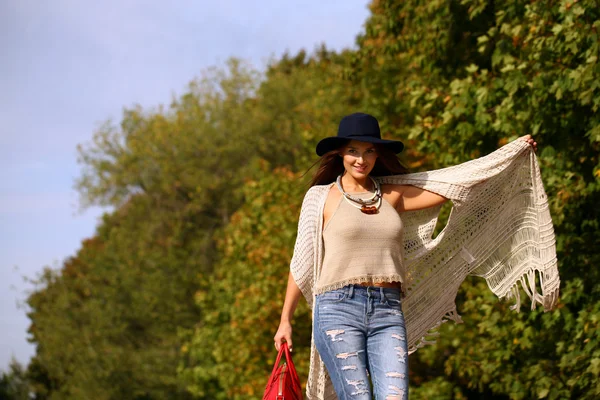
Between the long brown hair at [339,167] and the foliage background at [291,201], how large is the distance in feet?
9.85

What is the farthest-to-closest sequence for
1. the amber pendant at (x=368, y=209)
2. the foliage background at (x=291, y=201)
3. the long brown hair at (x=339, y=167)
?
the foliage background at (x=291, y=201), the long brown hair at (x=339, y=167), the amber pendant at (x=368, y=209)

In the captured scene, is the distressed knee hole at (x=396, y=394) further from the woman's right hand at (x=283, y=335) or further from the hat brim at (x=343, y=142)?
the hat brim at (x=343, y=142)

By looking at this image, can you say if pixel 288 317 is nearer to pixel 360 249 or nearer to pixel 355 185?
pixel 360 249

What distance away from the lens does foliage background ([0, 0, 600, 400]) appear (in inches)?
346

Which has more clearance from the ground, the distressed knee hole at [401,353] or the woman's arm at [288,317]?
the woman's arm at [288,317]

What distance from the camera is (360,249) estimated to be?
5051 mm

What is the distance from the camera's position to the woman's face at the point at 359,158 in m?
5.23

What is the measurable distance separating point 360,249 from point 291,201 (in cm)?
1466

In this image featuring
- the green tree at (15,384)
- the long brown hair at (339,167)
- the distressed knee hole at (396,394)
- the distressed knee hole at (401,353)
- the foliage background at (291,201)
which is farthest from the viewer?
the green tree at (15,384)

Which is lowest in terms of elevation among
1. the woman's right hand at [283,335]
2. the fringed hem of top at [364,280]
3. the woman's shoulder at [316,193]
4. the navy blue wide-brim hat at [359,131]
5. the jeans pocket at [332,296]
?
the woman's right hand at [283,335]

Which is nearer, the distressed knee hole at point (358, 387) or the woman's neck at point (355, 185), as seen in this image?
the distressed knee hole at point (358, 387)

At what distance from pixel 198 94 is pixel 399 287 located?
32520 mm

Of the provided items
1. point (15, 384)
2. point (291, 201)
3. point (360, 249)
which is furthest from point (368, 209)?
point (15, 384)

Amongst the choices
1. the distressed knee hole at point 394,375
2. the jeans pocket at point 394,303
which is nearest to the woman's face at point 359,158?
the jeans pocket at point 394,303
